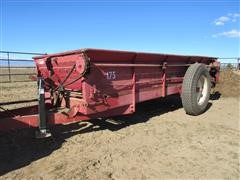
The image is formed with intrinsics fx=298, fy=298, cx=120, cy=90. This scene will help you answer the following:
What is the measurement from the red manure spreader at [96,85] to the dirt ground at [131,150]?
375mm

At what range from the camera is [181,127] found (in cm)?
567

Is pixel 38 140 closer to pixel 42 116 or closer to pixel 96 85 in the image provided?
pixel 42 116

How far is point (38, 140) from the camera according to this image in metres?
4.73

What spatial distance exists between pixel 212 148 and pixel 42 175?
251 cm

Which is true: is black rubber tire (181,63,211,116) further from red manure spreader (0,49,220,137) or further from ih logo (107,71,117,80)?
ih logo (107,71,117,80)

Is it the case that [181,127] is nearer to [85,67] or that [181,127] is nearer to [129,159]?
[129,159]

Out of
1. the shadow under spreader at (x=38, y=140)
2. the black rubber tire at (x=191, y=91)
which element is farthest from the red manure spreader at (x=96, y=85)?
the shadow under spreader at (x=38, y=140)

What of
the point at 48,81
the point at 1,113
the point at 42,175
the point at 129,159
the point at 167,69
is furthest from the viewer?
the point at 167,69

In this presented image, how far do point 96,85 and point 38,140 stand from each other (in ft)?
4.24

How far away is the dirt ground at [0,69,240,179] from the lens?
3602 millimetres

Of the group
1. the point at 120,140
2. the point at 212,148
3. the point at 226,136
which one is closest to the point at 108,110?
the point at 120,140

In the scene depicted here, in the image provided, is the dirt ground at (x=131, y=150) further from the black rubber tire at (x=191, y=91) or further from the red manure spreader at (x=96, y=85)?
the red manure spreader at (x=96, y=85)

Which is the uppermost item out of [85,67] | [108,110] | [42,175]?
[85,67]

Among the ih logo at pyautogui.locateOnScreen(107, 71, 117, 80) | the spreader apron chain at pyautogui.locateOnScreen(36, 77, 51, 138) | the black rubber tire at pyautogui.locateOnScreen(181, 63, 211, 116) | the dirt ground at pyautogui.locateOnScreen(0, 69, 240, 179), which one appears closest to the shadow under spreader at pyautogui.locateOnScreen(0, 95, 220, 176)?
the dirt ground at pyautogui.locateOnScreen(0, 69, 240, 179)
